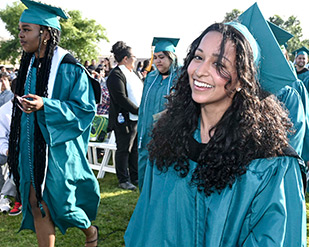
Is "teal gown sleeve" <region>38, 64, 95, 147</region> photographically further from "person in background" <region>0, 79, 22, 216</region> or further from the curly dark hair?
the curly dark hair

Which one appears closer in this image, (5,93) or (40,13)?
(40,13)

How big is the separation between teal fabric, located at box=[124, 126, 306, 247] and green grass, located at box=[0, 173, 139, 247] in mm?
2386

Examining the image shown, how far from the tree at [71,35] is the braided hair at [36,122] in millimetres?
47887

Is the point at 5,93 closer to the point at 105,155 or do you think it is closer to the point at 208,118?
the point at 105,155

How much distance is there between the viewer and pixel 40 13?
3002mm

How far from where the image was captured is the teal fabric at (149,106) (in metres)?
4.05

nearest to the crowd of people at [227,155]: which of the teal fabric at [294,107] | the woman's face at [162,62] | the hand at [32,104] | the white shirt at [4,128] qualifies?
the teal fabric at [294,107]

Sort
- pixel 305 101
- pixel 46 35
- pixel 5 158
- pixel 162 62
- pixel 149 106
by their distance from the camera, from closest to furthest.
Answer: pixel 46 35, pixel 305 101, pixel 149 106, pixel 162 62, pixel 5 158

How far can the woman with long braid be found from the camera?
2.93 meters

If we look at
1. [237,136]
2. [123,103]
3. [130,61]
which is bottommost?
[123,103]

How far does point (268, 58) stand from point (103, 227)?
10.7ft

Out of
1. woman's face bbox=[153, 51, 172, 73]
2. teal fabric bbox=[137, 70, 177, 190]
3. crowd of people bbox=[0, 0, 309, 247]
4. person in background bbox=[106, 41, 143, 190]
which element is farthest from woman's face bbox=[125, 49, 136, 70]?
crowd of people bbox=[0, 0, 309, 247]

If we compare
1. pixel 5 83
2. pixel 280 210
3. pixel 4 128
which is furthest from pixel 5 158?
pixel 280 210

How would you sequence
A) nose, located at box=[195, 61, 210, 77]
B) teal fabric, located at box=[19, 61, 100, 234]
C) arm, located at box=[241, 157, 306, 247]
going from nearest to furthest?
arm, located at box=[241, 157, 306, 247], nose, located at box=[195, 61, 210, 77], teal fabric, located at box=[19, 61, 100, 234]
